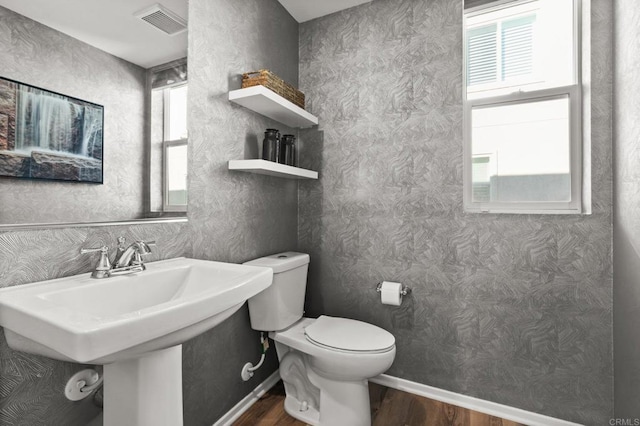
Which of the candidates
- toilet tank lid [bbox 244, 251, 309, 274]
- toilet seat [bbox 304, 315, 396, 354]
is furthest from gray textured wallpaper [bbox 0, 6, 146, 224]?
toilet seat [bbox 304, 315, 396, 354]

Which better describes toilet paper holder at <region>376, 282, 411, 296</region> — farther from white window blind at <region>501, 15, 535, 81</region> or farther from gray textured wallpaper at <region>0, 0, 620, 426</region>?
white window blind at <region>501, 15, 535, 81</region>

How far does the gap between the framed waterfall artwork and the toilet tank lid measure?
82cm

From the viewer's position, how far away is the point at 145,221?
1227 mm

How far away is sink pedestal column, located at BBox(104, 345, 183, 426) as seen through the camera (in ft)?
2.80

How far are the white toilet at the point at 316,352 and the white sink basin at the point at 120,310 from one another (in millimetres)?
538

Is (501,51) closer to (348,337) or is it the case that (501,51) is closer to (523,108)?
(523,108)

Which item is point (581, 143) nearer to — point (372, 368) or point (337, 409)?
point (372, 368)

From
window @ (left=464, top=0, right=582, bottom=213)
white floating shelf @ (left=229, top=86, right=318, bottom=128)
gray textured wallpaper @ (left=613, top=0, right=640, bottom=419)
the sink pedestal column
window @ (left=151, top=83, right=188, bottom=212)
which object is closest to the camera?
the sink pedestal column

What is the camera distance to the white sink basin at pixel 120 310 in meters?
0.60

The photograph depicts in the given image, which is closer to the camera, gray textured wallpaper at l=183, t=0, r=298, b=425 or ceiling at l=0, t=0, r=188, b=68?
ceiling at l=0, t=0, r=188, b=68

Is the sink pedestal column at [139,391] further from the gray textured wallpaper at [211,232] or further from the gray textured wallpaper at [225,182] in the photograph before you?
the gray textured wallpaper at [225,182]

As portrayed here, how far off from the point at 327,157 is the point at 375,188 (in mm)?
396

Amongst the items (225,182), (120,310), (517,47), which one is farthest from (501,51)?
(120,310)

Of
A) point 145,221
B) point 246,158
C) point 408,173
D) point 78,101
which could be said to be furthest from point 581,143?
point 78,101
